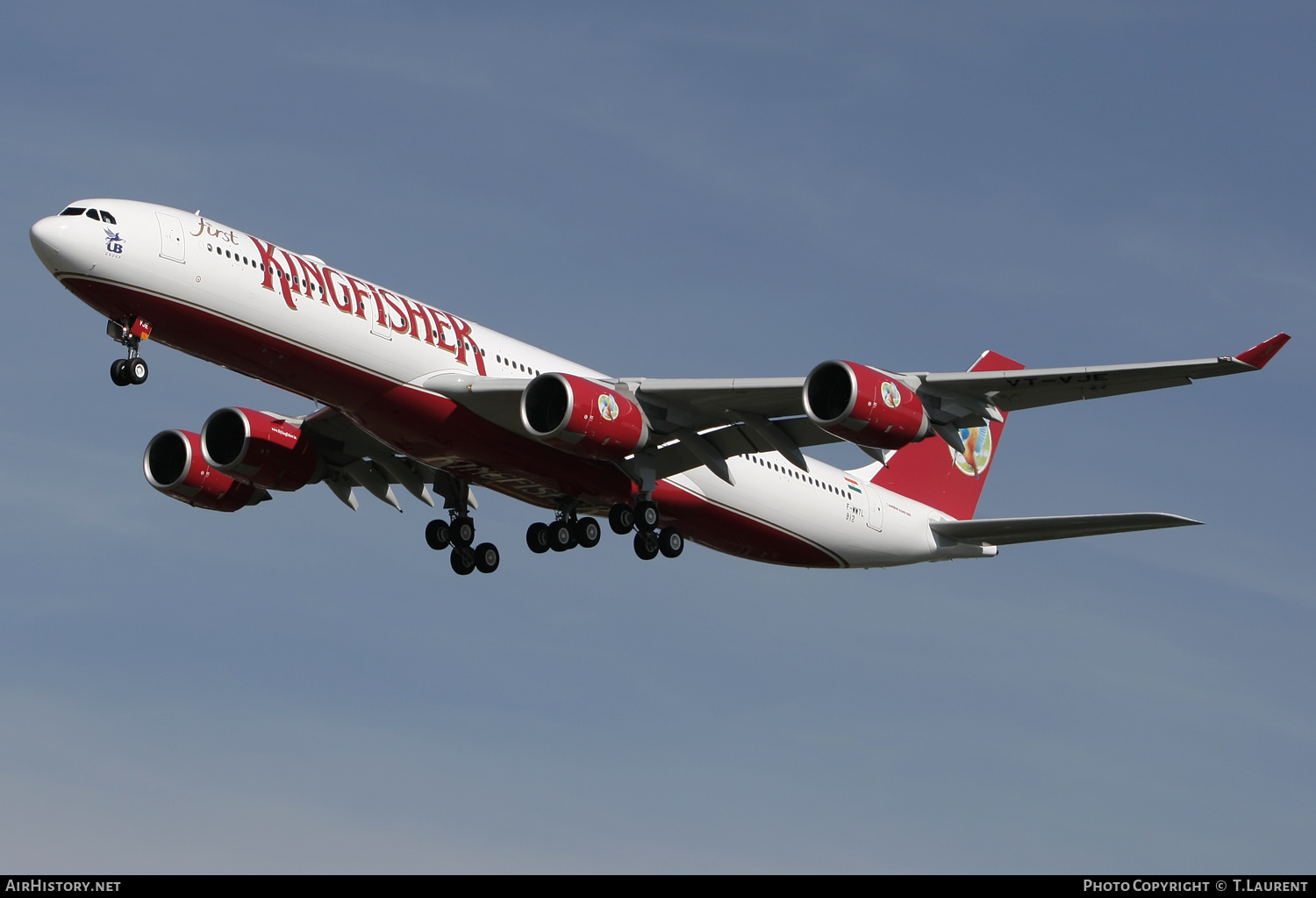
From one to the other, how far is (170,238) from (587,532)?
1203 centimetres

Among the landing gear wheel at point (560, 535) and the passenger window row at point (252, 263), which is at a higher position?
the passenger window row at point (252, 263)

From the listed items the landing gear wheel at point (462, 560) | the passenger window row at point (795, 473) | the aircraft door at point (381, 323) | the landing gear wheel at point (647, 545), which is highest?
the passenger window row at point (795, 473)

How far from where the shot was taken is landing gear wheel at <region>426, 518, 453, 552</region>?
38812 millimetres

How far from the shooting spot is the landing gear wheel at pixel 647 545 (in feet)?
118

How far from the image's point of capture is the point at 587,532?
121 feet

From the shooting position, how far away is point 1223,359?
91.3 feet

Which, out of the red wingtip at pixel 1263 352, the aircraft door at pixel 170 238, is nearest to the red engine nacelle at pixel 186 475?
the aircraft door at pixel 170 238

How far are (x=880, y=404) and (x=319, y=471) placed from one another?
47.8 ft

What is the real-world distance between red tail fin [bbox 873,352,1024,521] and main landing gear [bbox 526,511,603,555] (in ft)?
32.1

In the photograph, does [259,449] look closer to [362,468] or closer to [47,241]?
[362,468]

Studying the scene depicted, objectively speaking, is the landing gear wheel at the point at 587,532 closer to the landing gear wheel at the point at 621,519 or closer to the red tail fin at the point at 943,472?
the landing gear wheel at the point at 621,519

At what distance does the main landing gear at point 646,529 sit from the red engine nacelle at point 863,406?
18.6 ft

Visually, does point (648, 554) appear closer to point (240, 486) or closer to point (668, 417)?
point (668, 417)

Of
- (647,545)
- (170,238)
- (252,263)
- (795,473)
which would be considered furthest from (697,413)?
(170,238)
